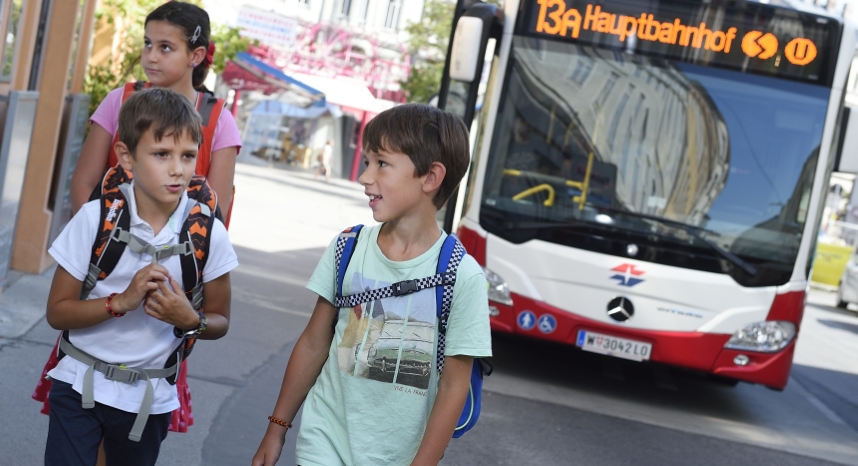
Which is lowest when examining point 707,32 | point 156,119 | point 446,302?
point 446,302

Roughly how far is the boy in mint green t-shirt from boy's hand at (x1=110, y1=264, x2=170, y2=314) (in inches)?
17.7

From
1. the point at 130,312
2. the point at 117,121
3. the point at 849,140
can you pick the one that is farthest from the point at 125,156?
the point at 849,140

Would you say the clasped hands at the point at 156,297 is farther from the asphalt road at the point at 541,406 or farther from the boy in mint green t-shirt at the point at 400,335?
the asphalt road at the point at 541,406

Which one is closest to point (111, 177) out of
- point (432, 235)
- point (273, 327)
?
point (432, 235)

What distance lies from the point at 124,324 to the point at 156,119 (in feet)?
1.81

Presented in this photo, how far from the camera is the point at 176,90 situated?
3771mm

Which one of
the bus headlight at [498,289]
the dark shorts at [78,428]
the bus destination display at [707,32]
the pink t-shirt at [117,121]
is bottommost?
the bus headlight at [498,289]

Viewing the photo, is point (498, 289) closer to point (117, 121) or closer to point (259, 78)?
point (117, 121)

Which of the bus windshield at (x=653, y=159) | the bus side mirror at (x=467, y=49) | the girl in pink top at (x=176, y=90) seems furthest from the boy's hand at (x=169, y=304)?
the bus windshield at (x=653, y=159)

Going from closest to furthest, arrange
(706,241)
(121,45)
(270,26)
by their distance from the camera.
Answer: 1. (706,241)
2. (121,45)
3. (270,26)

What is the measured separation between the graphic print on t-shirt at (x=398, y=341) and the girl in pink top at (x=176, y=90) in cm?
126

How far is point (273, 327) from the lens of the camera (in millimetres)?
9094

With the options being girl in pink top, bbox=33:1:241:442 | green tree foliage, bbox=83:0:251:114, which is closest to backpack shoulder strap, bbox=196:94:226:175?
girl in pink top, bbox=33:1:241:442

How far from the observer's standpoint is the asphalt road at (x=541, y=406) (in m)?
5.73
